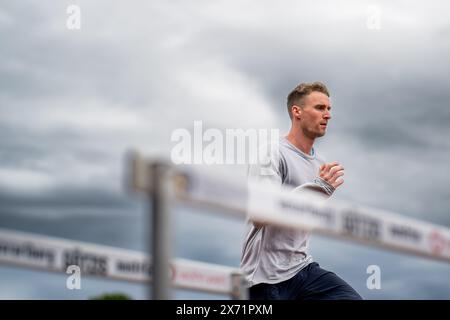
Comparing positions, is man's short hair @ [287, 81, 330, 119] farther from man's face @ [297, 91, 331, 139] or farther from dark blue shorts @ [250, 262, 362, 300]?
dark blue shorts @ [250, 262, 362, 300]

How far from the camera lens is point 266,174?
27.4 ft

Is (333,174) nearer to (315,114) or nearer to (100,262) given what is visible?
(315,114)

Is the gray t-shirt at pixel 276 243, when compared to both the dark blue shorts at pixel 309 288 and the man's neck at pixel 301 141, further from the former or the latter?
the man's neck at pixel 301 141

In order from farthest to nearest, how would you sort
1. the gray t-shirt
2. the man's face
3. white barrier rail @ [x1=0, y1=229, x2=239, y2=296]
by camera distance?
the man's face → the gray t-shirt → white barrier rail @ [x1=0, y1=229, x2=239, y2=296]

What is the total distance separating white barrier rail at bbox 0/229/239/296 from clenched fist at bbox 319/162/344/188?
1.05 m

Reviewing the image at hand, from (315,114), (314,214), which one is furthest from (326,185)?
(314,214)

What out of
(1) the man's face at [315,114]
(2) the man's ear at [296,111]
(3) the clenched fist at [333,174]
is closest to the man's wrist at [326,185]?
(3) the clenched fist at [333,174]

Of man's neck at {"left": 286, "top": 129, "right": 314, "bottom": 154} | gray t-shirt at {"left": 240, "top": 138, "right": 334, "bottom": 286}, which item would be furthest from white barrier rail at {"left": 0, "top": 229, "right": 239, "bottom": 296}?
man's neck at {"left": 286, "top": 129, "right": 314, "bottom": 154}

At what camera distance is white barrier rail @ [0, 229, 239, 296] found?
693 centimetres

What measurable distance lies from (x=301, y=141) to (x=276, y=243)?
99 cm

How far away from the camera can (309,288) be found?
336 inches
